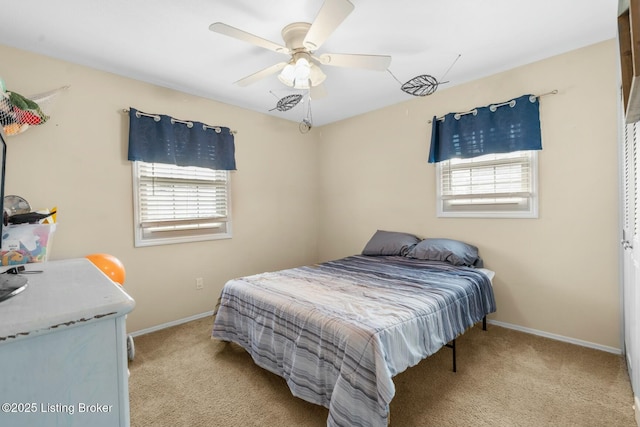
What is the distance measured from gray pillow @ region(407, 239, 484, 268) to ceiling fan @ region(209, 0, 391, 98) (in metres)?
1.77

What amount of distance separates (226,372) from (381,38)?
8.97 ft

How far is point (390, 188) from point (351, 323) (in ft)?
7.81

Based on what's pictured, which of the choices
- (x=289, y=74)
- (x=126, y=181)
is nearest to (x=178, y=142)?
(x=126, y=181)

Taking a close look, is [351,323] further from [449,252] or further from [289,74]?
[289,74]

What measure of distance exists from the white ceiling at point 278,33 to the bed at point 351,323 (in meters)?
1.86

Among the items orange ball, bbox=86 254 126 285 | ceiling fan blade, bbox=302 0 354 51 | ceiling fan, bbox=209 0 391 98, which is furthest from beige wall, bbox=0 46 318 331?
ceiling fan blade, bbox=302 0 354 51

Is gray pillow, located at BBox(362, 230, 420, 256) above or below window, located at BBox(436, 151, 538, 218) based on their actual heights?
below

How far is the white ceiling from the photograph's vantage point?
75.4 inches

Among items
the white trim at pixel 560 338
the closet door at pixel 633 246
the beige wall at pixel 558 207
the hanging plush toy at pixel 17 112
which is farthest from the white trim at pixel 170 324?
the closet door at pixel 633 246

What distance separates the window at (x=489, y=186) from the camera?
108 inches

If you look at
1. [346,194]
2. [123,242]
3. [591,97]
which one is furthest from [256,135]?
[591,97]

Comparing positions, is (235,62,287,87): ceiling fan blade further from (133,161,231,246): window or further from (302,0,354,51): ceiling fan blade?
(133,161,231,246): window

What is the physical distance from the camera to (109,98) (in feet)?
8.86

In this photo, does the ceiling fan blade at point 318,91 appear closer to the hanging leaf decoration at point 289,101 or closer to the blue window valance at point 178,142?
the hanging leaf decoration at point 289,101
